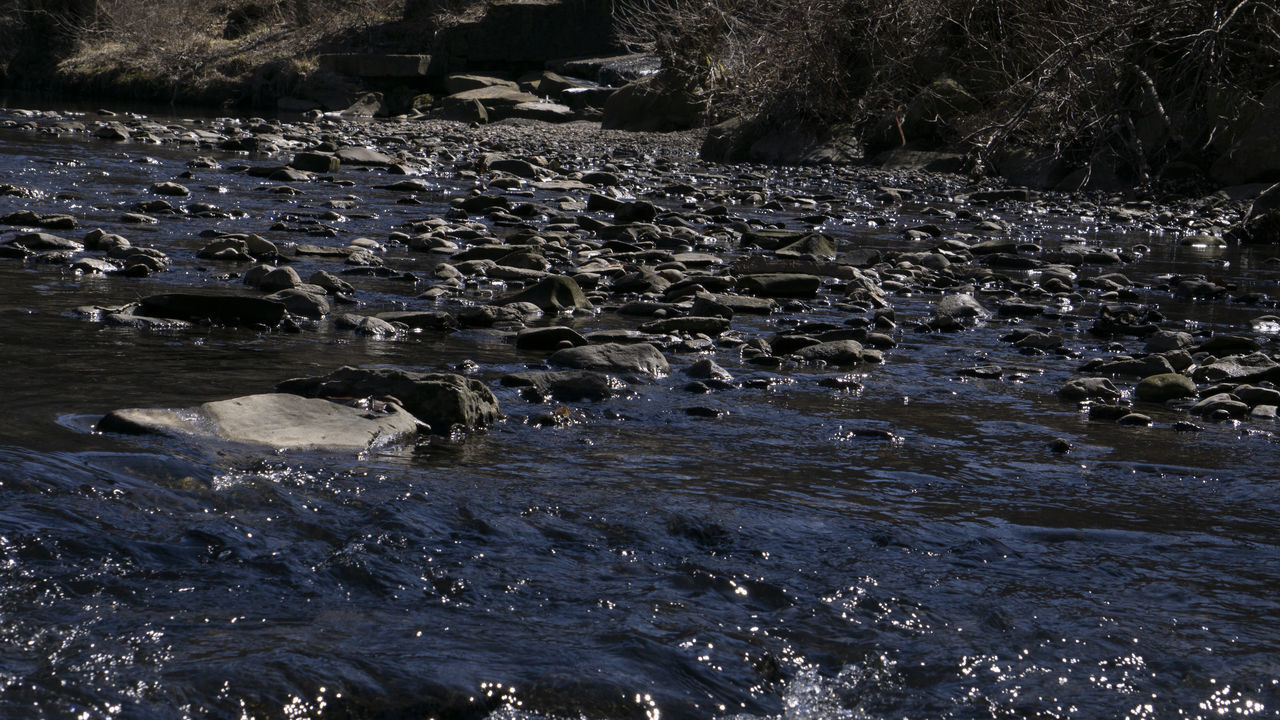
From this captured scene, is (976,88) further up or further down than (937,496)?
further up

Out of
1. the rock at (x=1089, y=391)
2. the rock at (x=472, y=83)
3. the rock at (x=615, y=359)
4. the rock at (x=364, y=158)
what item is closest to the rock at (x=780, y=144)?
the rock at (x=364, y=158)

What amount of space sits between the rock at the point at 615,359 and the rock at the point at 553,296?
1.15m

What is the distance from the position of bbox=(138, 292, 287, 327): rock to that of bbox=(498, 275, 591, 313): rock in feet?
3.80

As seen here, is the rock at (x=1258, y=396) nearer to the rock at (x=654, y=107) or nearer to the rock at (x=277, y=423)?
the rock at (x=277, y=423)

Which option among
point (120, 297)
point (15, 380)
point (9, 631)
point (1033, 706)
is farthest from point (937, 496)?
point (120, 297)

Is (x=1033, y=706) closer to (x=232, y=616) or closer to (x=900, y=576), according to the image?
(x=900, y=576)

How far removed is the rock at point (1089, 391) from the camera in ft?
14.9

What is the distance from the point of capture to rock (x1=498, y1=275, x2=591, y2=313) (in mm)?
5906

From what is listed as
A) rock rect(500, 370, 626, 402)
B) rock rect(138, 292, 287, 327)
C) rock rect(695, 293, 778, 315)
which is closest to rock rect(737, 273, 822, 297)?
rock rect(695, 293, 778, 315)

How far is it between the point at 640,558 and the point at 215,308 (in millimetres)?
3021

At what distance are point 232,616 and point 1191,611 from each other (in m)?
1.89

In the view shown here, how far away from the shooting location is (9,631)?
2.12 meters

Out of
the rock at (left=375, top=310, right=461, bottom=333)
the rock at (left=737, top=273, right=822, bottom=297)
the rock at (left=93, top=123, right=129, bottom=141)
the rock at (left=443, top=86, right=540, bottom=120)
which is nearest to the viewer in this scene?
the rock at (left=375, top=310, right=461, bottom=333)

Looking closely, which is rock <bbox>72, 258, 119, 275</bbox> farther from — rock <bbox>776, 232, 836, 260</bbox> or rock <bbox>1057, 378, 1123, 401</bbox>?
rock <bbox>1057, 378, 1123, 401</bbox>
